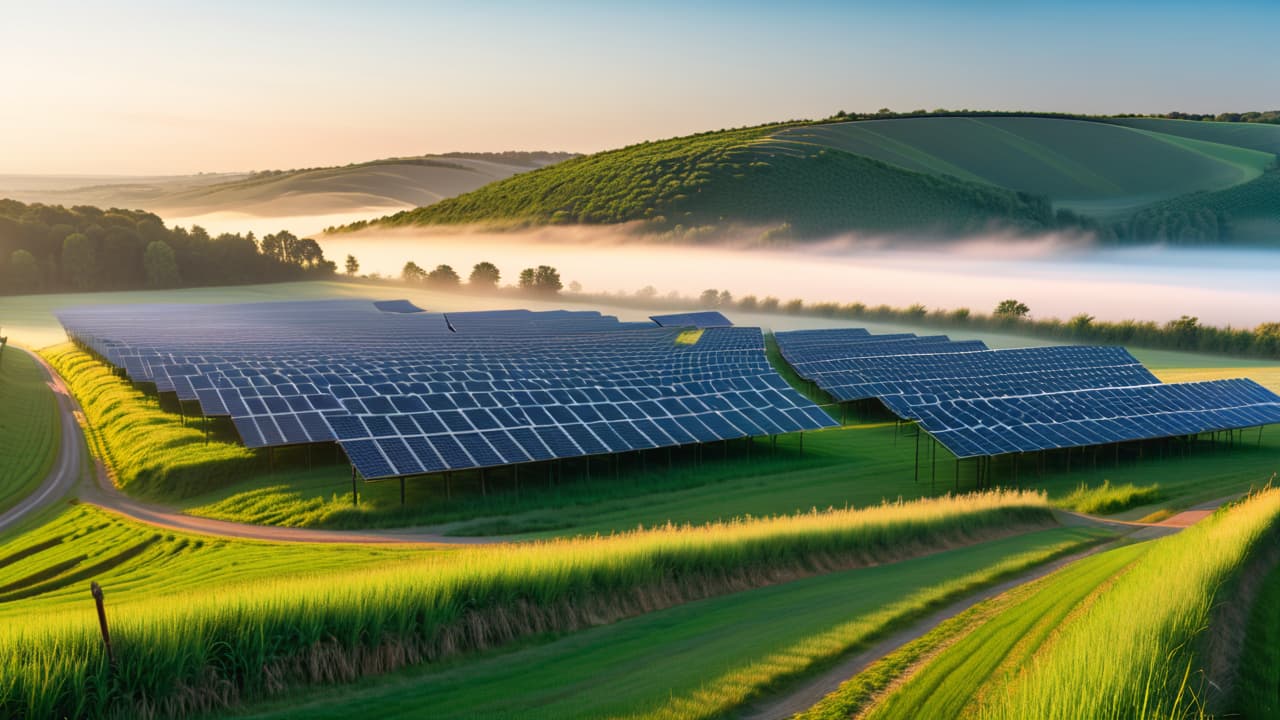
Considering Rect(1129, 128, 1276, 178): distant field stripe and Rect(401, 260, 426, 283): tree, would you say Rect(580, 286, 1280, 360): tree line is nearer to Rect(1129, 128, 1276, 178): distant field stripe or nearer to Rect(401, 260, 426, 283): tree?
Rect(401, 260, 426, 283): tree

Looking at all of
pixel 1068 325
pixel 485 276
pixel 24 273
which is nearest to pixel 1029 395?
pixel 1068 325

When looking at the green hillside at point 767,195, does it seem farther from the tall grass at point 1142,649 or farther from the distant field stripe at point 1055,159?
the tall grass at point 1142,649

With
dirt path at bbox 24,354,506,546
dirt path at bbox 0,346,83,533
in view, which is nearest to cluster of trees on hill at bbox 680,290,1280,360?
dirt path at bbox 24,354,506,546

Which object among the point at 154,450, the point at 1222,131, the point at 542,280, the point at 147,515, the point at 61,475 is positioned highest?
the point at 1222,131

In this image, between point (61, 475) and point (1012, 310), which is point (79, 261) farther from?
point (1012, 310)

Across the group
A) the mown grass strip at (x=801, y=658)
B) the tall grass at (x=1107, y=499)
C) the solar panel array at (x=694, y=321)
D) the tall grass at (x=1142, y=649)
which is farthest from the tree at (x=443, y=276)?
the tall grass at (x=1142, y=649)

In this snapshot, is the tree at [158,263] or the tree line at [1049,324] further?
the tree at [158,263]

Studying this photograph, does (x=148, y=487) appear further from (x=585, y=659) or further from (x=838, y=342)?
(x=838, y=342)
